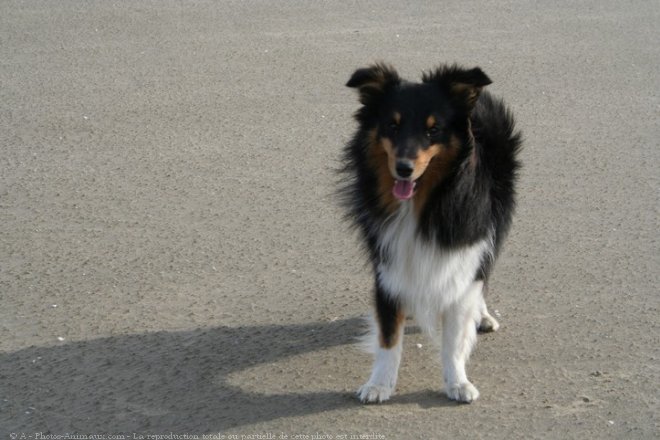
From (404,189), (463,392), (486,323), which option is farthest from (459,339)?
(404,189)

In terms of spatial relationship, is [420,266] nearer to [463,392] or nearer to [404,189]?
[404,189]

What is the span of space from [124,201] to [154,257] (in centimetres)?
93

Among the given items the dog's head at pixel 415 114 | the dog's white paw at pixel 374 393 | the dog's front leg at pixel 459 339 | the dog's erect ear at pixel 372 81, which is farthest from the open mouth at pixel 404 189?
the dog's white paw at pixel 374 393

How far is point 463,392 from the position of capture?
4.31m

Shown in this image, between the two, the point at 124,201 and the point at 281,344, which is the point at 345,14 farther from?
the point at 281,344

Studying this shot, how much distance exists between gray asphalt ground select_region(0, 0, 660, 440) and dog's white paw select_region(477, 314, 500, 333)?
0.05 metres

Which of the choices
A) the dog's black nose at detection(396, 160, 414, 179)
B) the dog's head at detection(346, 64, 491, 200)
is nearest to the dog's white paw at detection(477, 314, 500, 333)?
the dog's head at detection(346, 64, 491, 200)

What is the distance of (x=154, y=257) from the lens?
5.79 meters

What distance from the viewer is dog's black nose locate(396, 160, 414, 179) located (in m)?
3.97

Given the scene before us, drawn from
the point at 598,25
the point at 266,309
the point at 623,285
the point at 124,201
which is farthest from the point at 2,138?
the point at 598,25

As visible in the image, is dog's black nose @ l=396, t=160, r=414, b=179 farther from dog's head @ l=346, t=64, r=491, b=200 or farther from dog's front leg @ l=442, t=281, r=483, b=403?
dog's front leg @ l=442, t=281, r=483, b=403

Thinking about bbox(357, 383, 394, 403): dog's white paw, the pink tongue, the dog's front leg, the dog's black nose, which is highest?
the dog's black nose

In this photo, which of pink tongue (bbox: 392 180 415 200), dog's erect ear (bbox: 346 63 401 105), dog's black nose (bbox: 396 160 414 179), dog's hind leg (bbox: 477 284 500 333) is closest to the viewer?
dog's black nose (bbox: 396 160 414 179)

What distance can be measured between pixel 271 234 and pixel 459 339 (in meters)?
1.99
